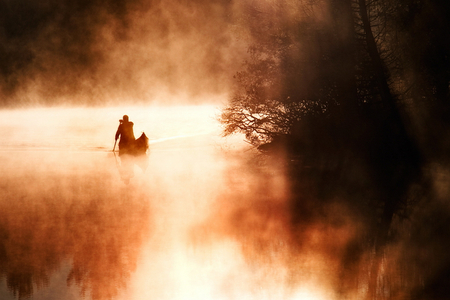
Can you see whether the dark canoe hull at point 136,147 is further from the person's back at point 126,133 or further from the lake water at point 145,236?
the lake water at point 145,236

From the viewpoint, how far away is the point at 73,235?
10.0 meters

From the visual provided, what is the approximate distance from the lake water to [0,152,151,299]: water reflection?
0.6 inches

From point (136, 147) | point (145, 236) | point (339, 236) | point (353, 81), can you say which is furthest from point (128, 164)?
point (339, 236)

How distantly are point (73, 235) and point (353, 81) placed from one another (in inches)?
596

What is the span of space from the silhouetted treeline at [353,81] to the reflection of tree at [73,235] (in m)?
8.23

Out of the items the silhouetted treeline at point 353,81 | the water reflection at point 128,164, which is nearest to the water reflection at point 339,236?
the water reflection at point 128,164

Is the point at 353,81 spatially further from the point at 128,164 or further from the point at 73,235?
the point at 73,235

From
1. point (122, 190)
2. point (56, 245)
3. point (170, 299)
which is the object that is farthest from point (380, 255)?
point (122, 190)

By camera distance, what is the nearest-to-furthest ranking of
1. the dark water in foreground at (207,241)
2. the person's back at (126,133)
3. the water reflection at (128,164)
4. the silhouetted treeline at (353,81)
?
the dark water in foreground at (207,241) → the water reflection at (128,164) → the silhouetted treeline at (353,81) → the person's back at (126,133)

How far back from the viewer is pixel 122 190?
50.1 ft

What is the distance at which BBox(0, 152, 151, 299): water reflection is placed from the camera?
7.64 m

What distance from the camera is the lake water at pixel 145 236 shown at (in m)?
7.29

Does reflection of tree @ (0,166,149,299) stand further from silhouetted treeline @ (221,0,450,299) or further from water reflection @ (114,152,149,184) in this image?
silhouetted treeline @ (221,0,450,299)

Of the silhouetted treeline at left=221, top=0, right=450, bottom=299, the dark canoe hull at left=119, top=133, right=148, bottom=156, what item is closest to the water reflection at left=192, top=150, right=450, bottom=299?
the silhouetted treeline at left=221, top=0, right=450, bottom=299
